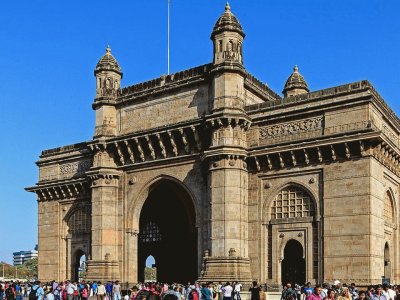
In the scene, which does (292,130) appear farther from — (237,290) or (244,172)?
(237,290)

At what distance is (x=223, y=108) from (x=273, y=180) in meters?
4.53

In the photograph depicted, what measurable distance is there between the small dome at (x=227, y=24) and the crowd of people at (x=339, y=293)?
45.8 ft

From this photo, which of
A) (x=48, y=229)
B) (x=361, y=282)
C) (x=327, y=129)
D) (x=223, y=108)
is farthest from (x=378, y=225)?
(x=48, y=229)

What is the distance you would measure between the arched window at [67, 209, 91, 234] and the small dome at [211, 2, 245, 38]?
1541cm

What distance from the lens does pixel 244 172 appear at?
108ft

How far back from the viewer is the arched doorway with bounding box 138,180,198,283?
43500mm

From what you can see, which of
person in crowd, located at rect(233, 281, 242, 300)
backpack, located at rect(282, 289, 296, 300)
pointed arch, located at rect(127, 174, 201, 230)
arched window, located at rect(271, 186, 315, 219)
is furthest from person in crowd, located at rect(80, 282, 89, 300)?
backpack, located at rect(282, 289, 296, 300)

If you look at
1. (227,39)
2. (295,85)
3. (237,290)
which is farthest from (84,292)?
(295,85)

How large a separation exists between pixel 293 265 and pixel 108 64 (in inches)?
665

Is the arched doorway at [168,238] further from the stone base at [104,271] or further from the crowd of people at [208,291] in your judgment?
the crowd of people at [208,291]

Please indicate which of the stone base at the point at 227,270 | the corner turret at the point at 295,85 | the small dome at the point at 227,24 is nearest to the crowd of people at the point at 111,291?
the stone base at the point at 227,270

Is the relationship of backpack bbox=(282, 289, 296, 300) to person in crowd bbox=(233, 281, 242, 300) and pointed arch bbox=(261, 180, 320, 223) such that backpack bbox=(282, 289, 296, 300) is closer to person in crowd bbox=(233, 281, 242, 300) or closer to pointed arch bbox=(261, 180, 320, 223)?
person in crowd bbox=(233, 281, 242, 300)

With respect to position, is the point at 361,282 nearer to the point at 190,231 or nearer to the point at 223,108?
the point at 223,108

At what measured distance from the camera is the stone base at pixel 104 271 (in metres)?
36.9
